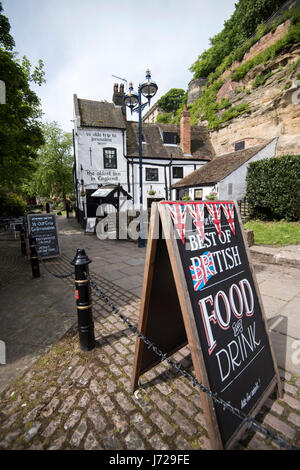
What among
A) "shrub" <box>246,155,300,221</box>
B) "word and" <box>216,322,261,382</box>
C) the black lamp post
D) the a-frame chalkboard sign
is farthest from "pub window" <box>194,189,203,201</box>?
"word and" <box>216,322,261,382</box>

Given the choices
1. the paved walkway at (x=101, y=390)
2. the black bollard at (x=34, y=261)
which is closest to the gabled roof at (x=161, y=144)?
the black bollard at (x=34, y=261)

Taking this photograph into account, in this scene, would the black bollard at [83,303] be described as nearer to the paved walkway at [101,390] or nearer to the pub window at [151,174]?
the paved walkway at [101,390]

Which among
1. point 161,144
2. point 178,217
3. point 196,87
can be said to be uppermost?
point 196,87

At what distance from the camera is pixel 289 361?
7.91ft

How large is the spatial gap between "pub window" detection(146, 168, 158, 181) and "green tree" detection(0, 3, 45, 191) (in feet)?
30.1

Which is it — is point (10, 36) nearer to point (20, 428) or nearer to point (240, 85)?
point (20, 428)

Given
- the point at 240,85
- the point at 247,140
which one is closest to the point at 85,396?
the point at 247,140

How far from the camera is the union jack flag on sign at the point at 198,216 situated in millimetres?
1800

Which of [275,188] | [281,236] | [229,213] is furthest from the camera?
[275,188]

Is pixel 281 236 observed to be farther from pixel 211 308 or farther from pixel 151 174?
pixel 151 174

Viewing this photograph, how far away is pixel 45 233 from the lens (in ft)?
23.4

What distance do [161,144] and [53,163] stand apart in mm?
19620

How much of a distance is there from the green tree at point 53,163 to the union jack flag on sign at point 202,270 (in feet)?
110

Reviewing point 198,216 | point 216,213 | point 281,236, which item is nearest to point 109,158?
point 281,236
